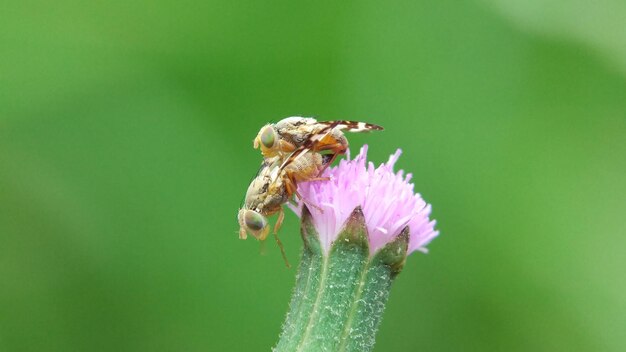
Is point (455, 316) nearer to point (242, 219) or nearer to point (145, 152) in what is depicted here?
point (145, 152)

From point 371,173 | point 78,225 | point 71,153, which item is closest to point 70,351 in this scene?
point 78,225

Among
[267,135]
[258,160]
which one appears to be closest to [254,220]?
[267,135]

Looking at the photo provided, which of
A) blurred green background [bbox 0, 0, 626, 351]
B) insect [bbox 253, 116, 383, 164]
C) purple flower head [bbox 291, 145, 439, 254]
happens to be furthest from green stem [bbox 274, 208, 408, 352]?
blurred green background [bbox 0, 0, 626, 351]

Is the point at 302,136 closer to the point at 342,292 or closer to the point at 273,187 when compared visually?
the point at 273,187

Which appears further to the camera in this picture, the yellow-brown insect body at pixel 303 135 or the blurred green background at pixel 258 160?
the blurred green background at pixel 258 160

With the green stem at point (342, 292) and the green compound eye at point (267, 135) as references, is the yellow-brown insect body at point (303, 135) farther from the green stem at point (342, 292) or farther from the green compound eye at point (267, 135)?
the green stem at point (342, 292)

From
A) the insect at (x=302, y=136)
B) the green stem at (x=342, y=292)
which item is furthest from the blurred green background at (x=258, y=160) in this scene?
the insect at (x=302, y=136)
